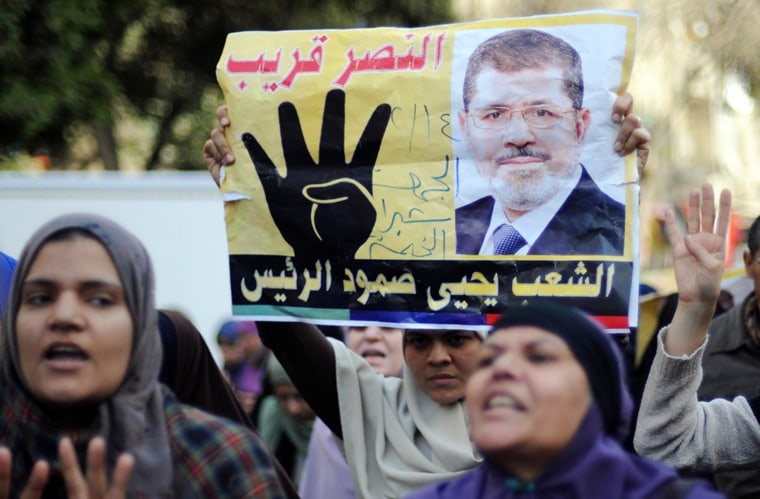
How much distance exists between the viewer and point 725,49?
16.2 m

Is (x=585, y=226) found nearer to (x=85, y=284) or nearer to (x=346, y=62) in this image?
(x=346, y=62)

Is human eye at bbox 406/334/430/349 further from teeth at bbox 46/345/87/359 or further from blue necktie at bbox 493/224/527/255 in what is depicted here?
teeth at bbox 46/345/87/359

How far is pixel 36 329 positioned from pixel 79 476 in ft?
1.14

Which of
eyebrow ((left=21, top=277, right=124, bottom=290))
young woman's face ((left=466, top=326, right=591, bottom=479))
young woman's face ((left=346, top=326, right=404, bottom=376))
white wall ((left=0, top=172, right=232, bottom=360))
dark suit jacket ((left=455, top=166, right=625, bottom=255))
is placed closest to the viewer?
young woman's face ((left=466, top=326, right=591, bottom=479))

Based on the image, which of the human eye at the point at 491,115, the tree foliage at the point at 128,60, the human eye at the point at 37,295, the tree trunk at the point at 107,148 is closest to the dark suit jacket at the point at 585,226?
the human eye at the point at 491,115

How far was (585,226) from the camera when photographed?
10.7 ft

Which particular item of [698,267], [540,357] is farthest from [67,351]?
[698,267]

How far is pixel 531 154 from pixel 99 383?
142 centimetres

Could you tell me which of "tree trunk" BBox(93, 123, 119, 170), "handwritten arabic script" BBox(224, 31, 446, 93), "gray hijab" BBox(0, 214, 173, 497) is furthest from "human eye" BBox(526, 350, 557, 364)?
"tree trunk" BBox(93, 123, 119, 170)

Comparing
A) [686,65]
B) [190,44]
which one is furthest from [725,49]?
[190,44]

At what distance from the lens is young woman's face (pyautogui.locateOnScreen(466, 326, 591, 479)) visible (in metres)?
2.21

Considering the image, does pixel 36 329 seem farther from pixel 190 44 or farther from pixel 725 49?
pixel 725 49

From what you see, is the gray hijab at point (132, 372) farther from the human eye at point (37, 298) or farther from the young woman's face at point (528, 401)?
the young woman's face at point (528, 401)

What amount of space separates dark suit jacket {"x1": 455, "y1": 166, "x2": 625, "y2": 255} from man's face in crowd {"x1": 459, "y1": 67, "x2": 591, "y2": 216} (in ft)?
0.20
